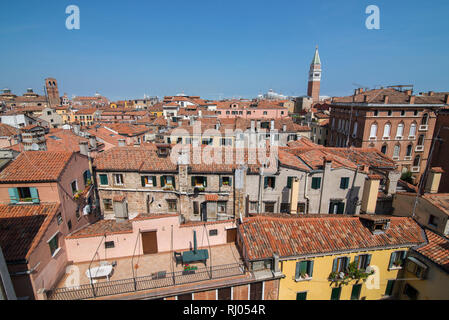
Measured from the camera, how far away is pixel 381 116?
109 ft

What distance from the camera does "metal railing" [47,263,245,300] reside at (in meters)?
13.2

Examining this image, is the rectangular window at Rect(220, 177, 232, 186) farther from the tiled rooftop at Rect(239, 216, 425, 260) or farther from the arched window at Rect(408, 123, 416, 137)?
the arched window at Rect(408, 123, 416, 137)

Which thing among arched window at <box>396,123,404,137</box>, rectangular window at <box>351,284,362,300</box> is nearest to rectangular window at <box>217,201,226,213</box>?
rectangular window at <box>351,284,362,300</box>

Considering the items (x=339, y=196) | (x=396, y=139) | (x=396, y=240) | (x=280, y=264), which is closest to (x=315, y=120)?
(x=396, y=139)

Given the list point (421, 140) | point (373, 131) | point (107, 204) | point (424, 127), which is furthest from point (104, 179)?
point (421, 140)

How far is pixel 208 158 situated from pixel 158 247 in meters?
8.67

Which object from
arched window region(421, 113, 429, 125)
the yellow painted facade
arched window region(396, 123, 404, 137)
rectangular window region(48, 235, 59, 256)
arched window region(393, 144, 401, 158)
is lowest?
the yellow painted facade

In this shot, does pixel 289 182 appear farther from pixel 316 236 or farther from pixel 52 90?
pixel 52 90

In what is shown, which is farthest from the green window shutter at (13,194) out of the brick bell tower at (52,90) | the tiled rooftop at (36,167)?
the brick bell tower at (52,90)

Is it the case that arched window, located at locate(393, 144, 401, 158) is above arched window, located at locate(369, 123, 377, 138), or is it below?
below

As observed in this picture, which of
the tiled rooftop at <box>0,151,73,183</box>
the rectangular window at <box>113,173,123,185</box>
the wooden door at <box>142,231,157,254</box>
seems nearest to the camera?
the tiled rooftop at <box>0,151,73,183</box>

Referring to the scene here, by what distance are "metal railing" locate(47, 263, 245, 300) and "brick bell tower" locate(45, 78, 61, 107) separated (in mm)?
118464

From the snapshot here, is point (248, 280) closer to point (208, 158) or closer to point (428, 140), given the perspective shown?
point (208, 158)

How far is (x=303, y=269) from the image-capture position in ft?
48.6
